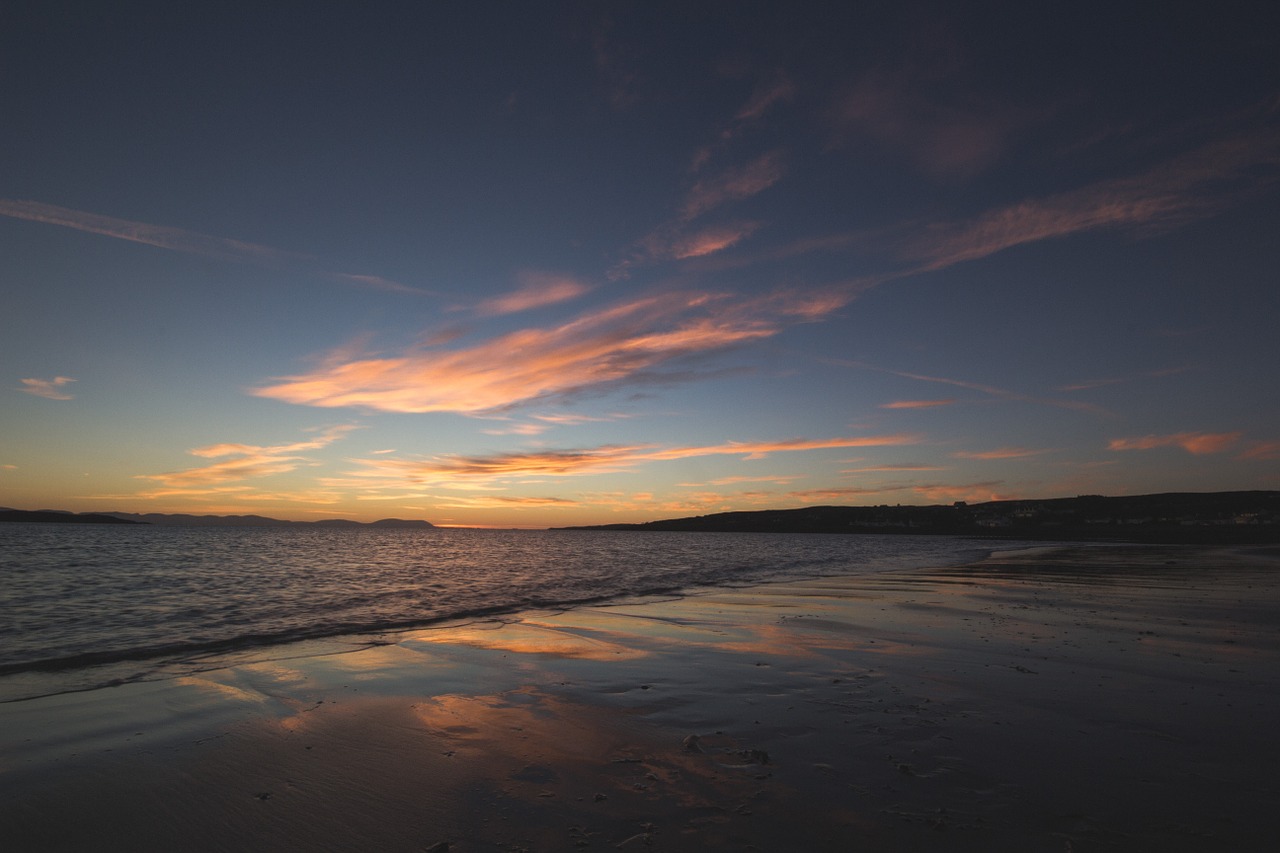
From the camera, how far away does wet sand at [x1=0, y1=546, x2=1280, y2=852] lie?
14.3 feet

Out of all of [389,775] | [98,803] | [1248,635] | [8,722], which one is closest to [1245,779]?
[389,775]

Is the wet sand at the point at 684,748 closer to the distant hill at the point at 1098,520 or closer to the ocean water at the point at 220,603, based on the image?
the ocean water at the point at 220,603

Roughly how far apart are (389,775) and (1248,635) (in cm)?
1506

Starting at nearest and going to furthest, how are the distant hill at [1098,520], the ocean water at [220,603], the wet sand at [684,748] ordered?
the wet sand at [684,748], the ocean water at [220,603], the distant hill at [1098,520]

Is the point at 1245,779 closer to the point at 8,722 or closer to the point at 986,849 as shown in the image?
the point at 986,849

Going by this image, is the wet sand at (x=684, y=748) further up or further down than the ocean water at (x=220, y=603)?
further up

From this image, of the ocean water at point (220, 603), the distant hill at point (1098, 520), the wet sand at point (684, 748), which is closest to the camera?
the wet sand at point (684, 748)

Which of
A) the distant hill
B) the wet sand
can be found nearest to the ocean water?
the wet sand

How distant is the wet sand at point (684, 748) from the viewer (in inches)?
172

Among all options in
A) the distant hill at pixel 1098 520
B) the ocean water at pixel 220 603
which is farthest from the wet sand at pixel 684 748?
the distant hill at pixel 1098 520

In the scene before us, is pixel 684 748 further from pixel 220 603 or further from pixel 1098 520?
pixel 1098 520

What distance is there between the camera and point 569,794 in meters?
5.00

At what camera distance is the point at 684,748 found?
6.04 m

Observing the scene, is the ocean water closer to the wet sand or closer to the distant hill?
the wet sand
